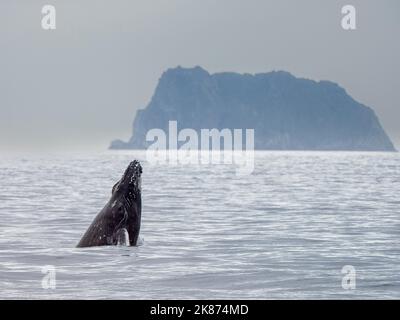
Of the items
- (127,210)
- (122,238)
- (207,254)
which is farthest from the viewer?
(127,210)

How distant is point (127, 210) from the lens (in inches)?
651

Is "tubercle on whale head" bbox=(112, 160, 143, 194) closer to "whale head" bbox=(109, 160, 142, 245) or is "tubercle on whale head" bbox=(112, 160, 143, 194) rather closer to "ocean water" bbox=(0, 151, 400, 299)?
"whale head" bbox=(109, 160, 142, 245)

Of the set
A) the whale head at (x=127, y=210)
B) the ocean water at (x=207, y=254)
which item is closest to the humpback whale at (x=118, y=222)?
the whale head at (x=127, y=210)

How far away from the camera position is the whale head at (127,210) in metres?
16.3

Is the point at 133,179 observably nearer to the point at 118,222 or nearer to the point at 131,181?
the point at 131,181

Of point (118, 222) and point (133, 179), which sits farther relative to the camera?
point (133, 179)

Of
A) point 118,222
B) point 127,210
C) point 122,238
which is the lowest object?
point 122,238

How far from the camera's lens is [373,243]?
18.4 metres

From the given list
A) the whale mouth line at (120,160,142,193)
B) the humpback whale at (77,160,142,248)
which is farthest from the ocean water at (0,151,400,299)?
the whale mouth line at (120,160,142,193)

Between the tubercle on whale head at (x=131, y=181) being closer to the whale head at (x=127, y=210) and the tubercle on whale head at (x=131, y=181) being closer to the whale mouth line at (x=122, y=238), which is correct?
the whale head at (x=127, y=210)

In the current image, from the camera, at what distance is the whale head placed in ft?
53.4

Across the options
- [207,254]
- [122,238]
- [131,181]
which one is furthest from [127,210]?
[207,254]
